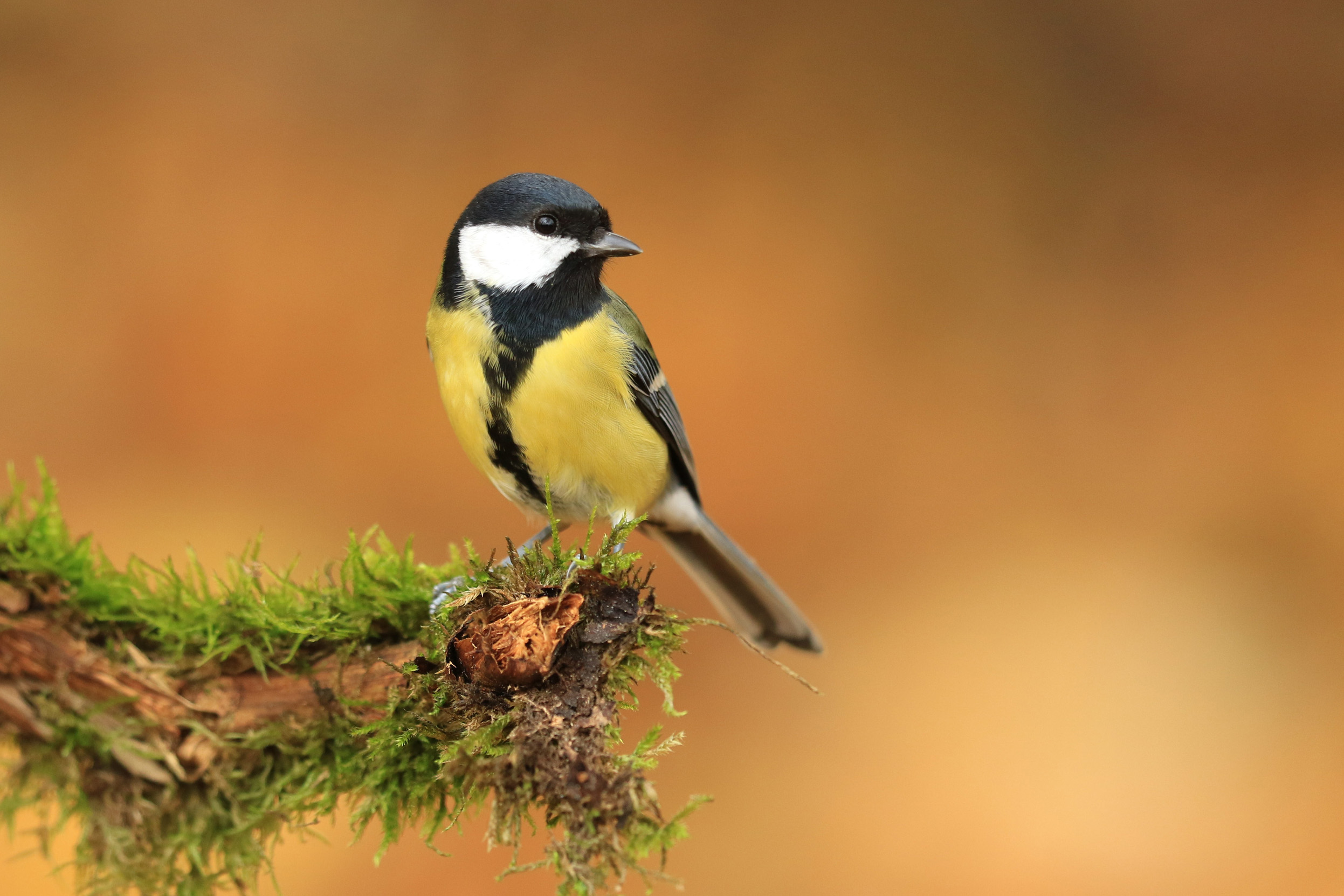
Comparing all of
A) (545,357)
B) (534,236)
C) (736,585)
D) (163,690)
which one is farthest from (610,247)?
(163,690)

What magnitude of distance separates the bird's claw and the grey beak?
1.88 feet

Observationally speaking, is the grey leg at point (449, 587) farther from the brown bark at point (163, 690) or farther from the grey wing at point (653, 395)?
the grey wing at point (653, 395)

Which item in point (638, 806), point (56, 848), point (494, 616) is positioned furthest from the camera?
point (56, 848)

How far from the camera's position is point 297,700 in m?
1.30

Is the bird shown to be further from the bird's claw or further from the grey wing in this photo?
the bird's claw

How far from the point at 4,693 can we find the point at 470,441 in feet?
2.33

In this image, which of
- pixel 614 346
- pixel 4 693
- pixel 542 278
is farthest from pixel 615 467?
pixel 4 693

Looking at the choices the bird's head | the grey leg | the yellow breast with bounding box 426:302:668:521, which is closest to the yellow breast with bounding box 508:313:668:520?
the yellow breast with bounding box 426:302:668:521

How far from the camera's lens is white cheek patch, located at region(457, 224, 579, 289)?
5.23ft

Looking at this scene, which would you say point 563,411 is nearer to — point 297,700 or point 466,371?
point 466,371

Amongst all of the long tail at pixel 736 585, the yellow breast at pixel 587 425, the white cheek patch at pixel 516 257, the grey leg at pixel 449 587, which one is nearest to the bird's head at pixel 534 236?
the white cheek patch at pixel 516 257

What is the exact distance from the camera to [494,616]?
1121 millimetres

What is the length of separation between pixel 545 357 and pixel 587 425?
127 millimetres

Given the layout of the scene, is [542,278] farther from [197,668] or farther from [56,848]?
[56,848]
